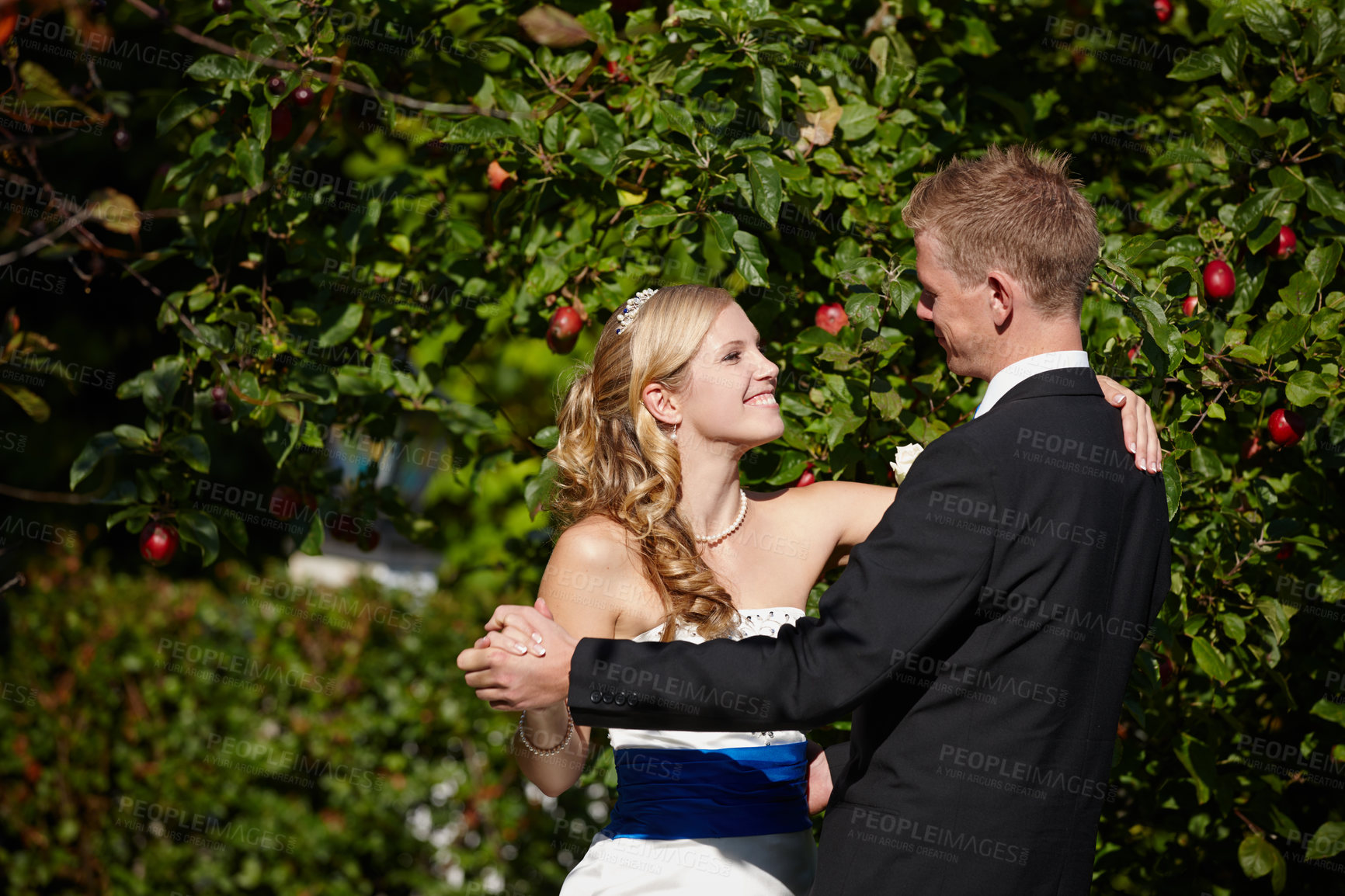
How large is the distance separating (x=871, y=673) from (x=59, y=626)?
15.3 ft

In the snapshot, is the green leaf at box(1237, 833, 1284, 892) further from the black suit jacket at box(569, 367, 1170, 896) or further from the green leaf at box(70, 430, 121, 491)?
the green leaf at box(70, 430, 121, 491)

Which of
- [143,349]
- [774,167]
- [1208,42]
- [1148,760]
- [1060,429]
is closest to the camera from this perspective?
[1060,429]

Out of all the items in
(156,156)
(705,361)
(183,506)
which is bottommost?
(183,506)

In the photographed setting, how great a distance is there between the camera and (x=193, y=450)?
2.57m

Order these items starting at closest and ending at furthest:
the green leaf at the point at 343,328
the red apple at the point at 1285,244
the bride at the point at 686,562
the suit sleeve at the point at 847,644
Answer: the suit sleeve at the point at 847,644, the bride at the point at 686,562, the red apple at the point at 1285,244, the green leaf at the point at 343,328

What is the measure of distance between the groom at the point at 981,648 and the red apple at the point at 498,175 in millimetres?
→ 1408

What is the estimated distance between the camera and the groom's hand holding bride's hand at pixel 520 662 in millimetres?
1695

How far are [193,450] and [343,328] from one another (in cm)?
51

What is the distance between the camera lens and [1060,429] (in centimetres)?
171

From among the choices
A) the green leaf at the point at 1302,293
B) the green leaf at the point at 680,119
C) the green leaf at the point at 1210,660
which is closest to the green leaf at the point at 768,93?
the green leaf at the point at 680,119

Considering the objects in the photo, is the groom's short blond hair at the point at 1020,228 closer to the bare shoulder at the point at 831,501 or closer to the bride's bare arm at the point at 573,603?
the bare shoulder at the point at 831,501

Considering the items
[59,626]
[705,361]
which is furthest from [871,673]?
[59,626]

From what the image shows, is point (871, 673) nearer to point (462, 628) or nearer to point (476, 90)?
point (476, 90)

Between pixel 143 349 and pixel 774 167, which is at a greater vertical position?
pixel 774 167
